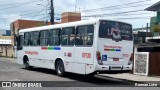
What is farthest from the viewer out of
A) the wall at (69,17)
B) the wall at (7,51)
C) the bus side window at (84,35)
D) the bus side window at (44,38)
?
the wall at (69,17)

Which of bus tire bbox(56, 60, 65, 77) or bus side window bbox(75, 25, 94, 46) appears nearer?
bus side window bbox(75, 25, 94, 46)

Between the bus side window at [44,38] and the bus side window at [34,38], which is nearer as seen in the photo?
the bus side window at [44,38]

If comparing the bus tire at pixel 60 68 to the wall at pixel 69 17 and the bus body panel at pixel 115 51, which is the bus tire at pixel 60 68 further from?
the wall at pixel 69 17

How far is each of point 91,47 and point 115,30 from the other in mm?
1536

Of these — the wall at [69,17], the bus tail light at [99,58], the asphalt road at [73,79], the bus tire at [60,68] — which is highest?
the wall at [69,17]

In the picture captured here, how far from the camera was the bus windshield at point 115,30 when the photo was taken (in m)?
16.0

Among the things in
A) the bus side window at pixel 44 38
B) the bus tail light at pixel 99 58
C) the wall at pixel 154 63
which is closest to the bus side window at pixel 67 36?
the bus side window at pixel 44 38

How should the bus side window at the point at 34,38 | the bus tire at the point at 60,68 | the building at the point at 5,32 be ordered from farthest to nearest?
the building at the point at 5,32, the bus side window at the point at 34,38, the bus tire at the point at 60,68

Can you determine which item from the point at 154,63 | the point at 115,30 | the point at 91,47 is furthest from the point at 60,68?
the point at 154,63

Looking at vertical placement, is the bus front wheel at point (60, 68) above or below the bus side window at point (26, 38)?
below

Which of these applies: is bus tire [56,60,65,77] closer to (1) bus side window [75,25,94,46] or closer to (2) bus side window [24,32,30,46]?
(1) bus side window [75,25,94,46]

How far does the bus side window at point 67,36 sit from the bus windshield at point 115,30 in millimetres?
2210

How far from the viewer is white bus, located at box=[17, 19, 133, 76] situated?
15.9 metres

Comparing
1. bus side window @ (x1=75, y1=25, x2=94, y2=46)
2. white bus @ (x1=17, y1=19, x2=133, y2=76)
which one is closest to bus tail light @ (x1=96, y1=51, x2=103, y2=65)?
white bus @ (x1=17, y1=19, x2=133, y2=76)
